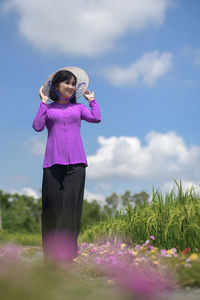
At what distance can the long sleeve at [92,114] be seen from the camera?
479 centimetres

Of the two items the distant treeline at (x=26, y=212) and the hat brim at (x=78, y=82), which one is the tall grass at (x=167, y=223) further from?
the distant treeline at (x=26, y=212)

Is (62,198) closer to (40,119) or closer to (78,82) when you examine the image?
(40,119)

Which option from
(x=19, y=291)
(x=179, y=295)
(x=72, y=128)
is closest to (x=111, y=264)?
(x=179, y=295)

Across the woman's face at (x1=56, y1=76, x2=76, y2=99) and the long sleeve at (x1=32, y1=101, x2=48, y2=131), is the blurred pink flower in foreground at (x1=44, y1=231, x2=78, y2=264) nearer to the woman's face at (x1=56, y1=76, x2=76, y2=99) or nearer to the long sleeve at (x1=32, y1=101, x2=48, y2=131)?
the long sleeve at (x1=32, y1=101, x2=48, y2=131)

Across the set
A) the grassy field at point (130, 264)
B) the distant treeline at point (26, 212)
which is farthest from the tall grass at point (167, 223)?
the distant treeline at point (26, 212)

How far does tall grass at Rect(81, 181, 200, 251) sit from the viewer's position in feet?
14.3

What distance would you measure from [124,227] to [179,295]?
3089mm

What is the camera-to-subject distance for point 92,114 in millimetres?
4809

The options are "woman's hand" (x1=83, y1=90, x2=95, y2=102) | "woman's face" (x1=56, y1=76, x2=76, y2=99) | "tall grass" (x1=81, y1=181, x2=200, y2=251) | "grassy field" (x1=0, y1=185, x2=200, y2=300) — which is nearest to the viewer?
"grassy field" (x1=0, y1=185, x2=200, y2=300)

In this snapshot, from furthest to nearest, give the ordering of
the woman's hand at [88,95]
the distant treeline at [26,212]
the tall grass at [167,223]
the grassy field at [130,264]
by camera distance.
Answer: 1. the distant treeline at [26,212]
2. the woman's hand at [88,95]
3. the tall grass at [167,223]
4. the grassy field at [130,264]

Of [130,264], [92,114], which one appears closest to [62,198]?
[92,114]

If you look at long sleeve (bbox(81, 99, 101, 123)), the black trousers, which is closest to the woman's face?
long sleeve (bbox(81, 99, 101, 123))

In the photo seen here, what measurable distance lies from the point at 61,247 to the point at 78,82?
228 centimetres

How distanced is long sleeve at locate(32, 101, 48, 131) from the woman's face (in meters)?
0.31
